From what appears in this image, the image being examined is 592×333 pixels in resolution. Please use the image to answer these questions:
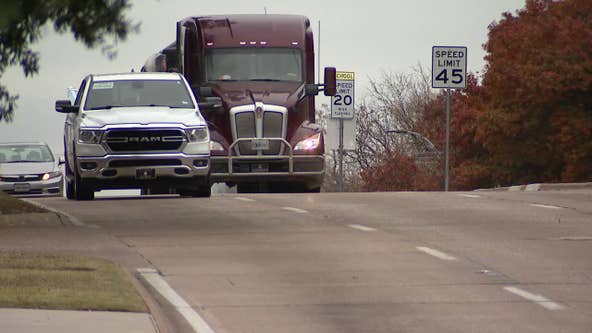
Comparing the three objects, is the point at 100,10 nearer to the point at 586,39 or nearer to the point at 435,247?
the point at 435,247

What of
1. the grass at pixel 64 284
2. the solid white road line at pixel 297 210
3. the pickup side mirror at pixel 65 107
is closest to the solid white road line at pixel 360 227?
the solid white road line at pixel 297 210

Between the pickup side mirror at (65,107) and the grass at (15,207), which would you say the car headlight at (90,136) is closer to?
the pickup side mirror at (65,107)

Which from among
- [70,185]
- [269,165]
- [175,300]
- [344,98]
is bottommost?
[175,300]

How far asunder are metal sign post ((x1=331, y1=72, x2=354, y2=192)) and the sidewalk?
22.2 m

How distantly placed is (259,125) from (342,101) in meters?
13.4

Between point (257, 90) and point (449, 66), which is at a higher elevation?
point (449, 66)

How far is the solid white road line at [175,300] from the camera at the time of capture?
38.9 feet

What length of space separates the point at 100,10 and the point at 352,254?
7.34 meters

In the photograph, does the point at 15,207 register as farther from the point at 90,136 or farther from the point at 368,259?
the point at 368,259

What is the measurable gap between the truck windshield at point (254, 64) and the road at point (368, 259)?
5229 millimetres

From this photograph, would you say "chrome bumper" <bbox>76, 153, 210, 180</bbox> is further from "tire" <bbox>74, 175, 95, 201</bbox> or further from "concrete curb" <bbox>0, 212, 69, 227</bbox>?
"concrete curb" <bbox>0, 212, 69, 227</bbox>

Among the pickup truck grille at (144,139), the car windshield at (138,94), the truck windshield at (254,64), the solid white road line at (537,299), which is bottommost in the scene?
the solid white road line at (537,299)

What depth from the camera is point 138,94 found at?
2691cm

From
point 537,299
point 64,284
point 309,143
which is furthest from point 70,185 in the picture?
point 537,299
